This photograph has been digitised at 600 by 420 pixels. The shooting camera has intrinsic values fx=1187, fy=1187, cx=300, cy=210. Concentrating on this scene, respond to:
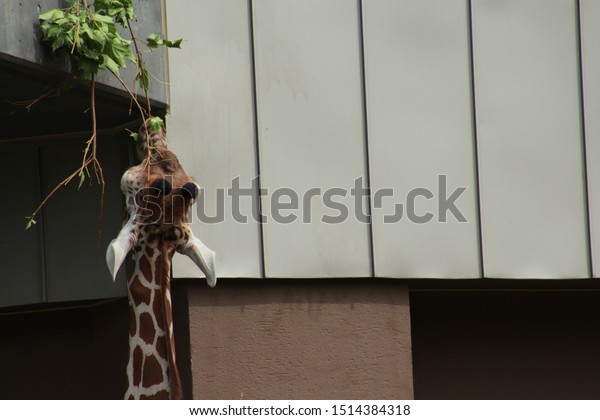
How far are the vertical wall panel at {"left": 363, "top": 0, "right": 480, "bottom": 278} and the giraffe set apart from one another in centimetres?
222

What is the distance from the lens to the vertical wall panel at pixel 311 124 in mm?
→ 8664

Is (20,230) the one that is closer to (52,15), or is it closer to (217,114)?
(217,114)

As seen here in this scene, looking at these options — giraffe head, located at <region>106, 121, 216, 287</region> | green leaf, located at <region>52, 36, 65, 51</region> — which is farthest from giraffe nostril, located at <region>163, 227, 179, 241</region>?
green leaf, located at <region>52, 36, 65, 51</region>

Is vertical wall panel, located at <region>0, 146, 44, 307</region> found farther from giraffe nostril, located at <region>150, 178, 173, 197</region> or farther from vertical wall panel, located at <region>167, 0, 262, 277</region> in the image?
giraffe nostril, located at <region>150, 178, 173, 197</region>

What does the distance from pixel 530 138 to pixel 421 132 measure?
0.86m

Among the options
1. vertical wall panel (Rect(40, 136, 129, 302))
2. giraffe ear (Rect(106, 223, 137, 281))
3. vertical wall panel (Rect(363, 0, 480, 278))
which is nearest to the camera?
giraffe ear (Rect(106, 223, 137, 281))

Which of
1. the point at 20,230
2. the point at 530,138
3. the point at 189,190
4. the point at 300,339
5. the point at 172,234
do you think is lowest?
the point at 300,339

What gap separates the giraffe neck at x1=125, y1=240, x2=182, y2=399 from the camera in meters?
7.02

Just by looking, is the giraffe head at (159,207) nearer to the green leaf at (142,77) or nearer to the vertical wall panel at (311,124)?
the green leaf at (142,77)

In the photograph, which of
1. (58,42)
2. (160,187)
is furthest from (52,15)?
(160,187)

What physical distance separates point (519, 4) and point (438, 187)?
156 cm

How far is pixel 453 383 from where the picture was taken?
995cm

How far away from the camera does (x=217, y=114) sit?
8570 millimetres

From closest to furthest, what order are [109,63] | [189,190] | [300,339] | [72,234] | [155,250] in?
[189,190] < [155,250] < [109,63] < [300,339] < [72,234]
